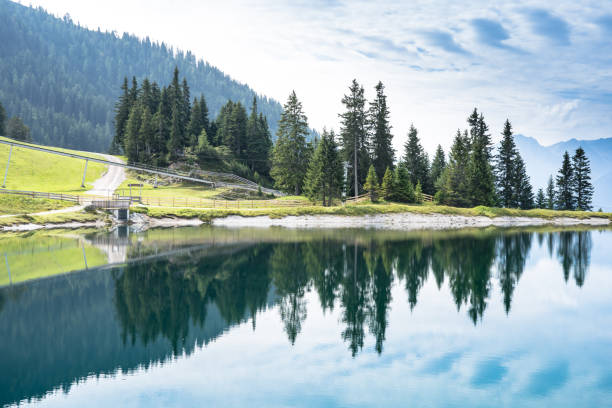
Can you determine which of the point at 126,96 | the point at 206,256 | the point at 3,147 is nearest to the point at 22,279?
the point at 206,256

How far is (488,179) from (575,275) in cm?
4871

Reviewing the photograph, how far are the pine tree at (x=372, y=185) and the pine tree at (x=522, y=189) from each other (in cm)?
3152

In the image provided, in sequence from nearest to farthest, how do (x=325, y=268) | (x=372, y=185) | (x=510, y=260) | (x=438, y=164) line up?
(x=325, y=268) < (x=510, y=260) < (x=372, y=185) < (x=438, y=164)

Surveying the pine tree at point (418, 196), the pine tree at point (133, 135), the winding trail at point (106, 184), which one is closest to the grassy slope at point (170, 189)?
the winding trail at point (106, 184)

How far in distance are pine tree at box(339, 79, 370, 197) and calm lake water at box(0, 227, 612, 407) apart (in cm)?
4705

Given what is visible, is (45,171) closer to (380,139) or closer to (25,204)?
(25,204)

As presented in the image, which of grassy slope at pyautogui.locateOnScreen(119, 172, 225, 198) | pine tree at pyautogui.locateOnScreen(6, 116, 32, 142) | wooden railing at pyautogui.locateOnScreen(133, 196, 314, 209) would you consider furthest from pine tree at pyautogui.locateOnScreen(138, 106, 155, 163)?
pine tree at pyautogui.locateOnScreen(6, 116, 32, 142)

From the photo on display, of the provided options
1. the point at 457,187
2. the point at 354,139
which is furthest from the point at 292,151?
the point at 457,187

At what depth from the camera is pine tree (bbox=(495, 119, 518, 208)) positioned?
272 feet

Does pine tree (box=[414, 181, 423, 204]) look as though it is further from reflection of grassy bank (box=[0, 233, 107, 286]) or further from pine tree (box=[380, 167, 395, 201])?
reflection of grassy bank (box=[0, 233, 107, 286])

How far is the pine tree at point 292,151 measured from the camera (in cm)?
8388

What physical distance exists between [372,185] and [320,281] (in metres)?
47.1

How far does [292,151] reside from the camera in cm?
8400

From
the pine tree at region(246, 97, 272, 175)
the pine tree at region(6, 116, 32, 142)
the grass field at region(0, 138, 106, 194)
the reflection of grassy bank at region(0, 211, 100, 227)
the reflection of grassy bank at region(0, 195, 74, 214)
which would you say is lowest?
the reflection of grassy bank at region(0, 211, 100, 227)
